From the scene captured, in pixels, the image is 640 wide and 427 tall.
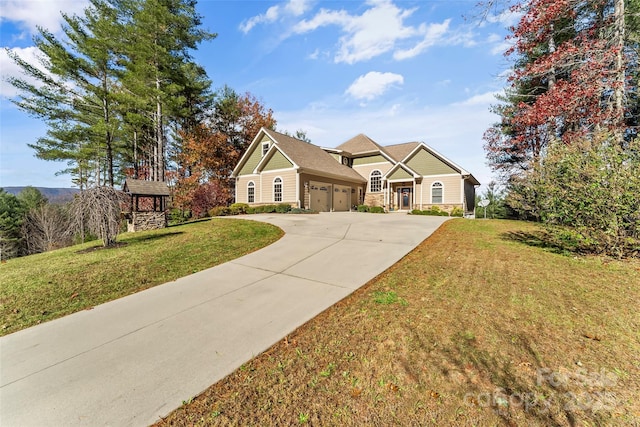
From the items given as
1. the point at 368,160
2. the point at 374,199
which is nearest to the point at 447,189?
the point at 374,199

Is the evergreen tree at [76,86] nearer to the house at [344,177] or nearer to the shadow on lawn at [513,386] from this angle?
the house at [344,177]

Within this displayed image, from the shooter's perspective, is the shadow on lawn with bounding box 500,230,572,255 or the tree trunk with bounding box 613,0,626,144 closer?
the shadow on lawn with bounding box 500,230,572,255

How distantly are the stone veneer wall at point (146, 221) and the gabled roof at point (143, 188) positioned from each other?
3.49ft

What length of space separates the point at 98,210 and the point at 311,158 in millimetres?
15577

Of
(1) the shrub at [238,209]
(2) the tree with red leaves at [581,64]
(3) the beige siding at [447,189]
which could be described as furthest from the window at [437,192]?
(1) the shrub at [238,209]

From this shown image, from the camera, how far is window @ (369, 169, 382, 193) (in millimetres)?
24219

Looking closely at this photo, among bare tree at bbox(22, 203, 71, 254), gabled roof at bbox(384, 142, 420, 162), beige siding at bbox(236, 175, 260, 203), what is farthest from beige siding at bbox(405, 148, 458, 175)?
bare tree at bbox(22, 203, 71, 254)

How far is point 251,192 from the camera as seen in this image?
72.9 ft

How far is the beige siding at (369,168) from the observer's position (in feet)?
78.3

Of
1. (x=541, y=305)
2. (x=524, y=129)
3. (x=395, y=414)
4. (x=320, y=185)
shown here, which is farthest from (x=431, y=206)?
(x=395, y=414)

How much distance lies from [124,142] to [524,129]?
118ft

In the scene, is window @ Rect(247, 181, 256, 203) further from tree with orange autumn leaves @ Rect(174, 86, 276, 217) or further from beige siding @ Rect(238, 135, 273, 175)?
tree with orange autumn leaves @ Rect(174, 86, 276, 217)

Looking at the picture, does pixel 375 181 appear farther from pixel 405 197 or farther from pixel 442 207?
pixel 442 207

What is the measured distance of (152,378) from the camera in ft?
8.57
